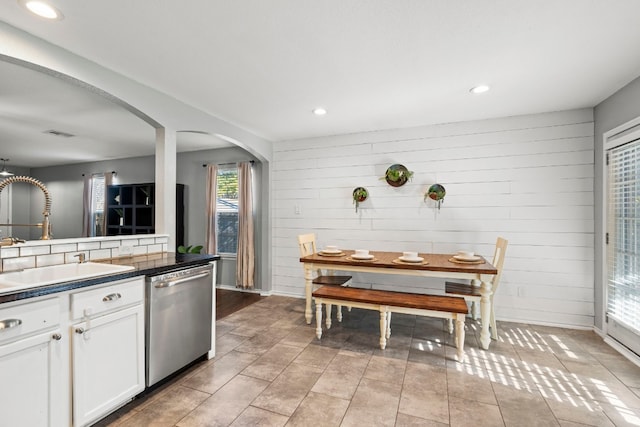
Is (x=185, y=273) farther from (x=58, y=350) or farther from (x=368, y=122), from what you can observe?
(x=368, y=122)

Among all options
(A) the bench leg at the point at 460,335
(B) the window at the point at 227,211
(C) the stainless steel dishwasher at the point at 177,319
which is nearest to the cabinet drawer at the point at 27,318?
(C) the stainless steel dishwasher at the point at 177,319

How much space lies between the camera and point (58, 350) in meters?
1.53

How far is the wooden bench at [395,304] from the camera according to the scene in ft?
8.40

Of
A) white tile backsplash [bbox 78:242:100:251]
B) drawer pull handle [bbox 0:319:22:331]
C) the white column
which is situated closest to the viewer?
drawer pull handle [bbox 0:319:22:331]

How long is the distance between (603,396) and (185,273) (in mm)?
3099

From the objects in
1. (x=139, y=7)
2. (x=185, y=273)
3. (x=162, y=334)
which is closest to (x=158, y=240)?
(x=185, y=273)

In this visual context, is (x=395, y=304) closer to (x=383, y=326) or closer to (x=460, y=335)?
(x=383, y=326)

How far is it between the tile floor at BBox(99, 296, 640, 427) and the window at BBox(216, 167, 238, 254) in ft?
7.30

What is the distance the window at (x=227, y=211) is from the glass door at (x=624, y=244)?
4830 millimetres

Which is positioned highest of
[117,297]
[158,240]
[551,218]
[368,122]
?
[368,122]

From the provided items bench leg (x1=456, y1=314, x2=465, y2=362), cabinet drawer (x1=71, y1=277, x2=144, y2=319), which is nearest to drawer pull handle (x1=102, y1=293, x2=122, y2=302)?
cabinet drawer (x1=71, y1=277, x2=144, y2=319)

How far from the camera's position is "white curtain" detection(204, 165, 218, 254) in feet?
16.9

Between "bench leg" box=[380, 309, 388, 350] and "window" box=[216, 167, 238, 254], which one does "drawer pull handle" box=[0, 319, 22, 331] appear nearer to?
"bench leg" box=[380, 309, 388, 350]

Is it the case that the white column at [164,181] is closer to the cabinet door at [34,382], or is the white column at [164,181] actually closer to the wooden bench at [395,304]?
the cabinet door at [34,382]
